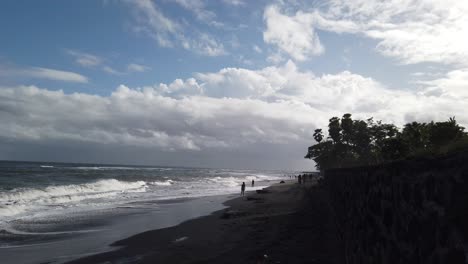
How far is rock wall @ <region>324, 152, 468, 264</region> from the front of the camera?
312 centimetres

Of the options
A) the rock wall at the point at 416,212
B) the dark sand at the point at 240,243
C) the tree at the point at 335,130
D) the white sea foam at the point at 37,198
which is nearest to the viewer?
the rock wall at the point at 416,212

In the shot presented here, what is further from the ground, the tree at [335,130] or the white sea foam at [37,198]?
the tree at [335,130]

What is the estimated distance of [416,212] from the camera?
12.9 feet

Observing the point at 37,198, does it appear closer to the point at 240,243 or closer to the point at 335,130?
the point at 240,243

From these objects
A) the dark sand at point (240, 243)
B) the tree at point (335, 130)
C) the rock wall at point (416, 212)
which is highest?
the tree at point (335, 130)

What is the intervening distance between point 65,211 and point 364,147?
40.1 meters

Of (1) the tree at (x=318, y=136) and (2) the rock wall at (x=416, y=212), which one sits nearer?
(2) the rock wall at (x=416, y=212)

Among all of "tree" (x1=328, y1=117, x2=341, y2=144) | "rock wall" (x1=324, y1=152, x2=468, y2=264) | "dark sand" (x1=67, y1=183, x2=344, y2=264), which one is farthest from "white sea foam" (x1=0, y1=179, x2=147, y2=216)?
"tree" (x1=328, y1=117, x2=341, y2=144)

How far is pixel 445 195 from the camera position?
3283 millimetres

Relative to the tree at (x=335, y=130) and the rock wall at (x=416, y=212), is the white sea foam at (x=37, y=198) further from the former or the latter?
the tree at (x=335, y=130)

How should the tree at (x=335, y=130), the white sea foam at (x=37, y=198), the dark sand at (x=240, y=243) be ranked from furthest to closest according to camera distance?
1. the tree at (x=335, y=130)
2. the white sea foam at (x=37, y=198)
3. the dark sand at (x=240, y=243)

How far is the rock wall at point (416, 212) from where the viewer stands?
312 cm

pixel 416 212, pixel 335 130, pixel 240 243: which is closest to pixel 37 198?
pixel 240 243

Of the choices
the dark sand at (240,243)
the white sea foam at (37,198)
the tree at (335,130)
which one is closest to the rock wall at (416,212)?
the dark sand at (240,243)
